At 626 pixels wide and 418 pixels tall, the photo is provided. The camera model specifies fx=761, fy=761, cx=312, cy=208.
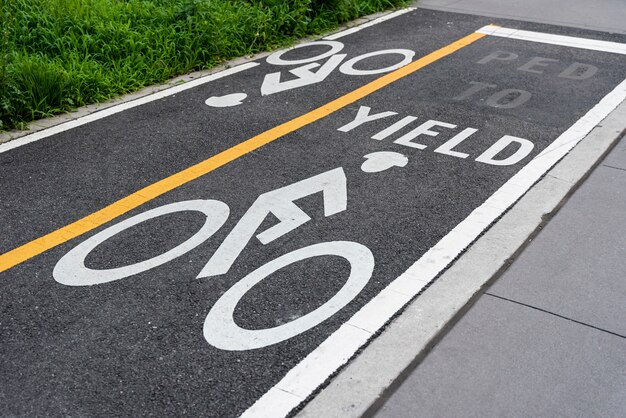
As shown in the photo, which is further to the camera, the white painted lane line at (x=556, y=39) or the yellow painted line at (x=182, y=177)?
the white painted lane line at (x=556, y=39)

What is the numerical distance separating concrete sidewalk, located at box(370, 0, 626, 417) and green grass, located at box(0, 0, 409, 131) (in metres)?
4.50

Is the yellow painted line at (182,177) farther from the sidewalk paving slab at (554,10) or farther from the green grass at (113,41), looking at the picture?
the sidewalk paving slab at (554,10)

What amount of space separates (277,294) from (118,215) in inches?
58.9

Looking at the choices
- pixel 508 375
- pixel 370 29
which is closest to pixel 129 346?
pixel 508 375

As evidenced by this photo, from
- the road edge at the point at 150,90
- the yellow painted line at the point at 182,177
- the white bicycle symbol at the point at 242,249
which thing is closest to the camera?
the white bicycle symbol at the point at 242,249

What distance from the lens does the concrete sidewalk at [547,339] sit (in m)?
3.48

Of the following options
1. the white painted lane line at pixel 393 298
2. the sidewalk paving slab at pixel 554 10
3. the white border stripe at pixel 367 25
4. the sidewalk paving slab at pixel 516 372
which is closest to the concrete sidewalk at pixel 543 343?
the sidewalk paving slab at pixel 516 372

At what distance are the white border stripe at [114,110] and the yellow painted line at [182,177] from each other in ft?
4.68

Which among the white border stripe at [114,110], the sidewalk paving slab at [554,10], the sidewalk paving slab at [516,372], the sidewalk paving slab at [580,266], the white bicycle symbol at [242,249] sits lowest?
the sidewalk paving slab at [554,10]

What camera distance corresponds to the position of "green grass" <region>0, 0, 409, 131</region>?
22.9 feet

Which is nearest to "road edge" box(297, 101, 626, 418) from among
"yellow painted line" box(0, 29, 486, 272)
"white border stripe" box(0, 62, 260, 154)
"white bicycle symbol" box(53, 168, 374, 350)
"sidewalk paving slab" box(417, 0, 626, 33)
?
"white bicycle symbol" box(53, 168, 374, 350)

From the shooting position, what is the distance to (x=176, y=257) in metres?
4.68

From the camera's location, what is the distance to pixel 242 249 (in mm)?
4770

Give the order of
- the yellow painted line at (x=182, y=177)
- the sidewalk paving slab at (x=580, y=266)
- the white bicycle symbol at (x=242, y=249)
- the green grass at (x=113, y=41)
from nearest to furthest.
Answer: the white bicycle symbol at (x=242, y=249) → the sidewalk paving slab at (x=580, y=266) → the yellow painted line at (x=182, y=177) → the green grass at (x=113, y=41)
